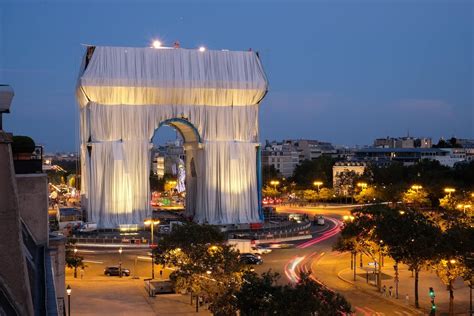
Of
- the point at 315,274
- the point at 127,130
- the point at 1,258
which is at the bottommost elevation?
the point at 315,274

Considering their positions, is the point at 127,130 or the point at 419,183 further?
the point at 419,183

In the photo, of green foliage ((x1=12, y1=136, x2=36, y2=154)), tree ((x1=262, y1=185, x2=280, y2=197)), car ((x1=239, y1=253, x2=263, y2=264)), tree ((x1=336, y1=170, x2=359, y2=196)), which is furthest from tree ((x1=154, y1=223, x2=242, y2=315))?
tree ((x1=336, y1=170, x2=359, y2=196))

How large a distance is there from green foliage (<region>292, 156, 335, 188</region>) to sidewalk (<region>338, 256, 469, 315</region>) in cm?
6248

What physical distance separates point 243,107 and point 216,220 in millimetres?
10057

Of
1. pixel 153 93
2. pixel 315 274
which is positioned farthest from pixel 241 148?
pixel 315 274

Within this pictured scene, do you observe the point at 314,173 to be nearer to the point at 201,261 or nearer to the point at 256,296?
the point at 201,261

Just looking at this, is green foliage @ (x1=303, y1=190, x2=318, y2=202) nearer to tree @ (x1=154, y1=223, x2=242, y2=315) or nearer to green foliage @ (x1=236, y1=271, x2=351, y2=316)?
tree @ (x1=154, y1=223, x2=242, y2=315)

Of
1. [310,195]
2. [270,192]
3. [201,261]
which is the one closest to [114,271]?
[201,261]

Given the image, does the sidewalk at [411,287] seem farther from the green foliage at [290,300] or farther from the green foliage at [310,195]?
the green foliage at [310,195]

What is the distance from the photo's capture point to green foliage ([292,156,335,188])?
105 metres

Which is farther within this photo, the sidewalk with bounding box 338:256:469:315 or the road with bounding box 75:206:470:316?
the road with bounding box 75:206:470:316

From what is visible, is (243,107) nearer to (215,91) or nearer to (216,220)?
(215,91)

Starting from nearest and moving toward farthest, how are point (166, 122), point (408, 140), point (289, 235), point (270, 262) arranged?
1. point (270, 262)
2. point (289, 235)
3. point (166, 122)
4. point (408, 140)

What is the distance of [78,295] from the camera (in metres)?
32.5
